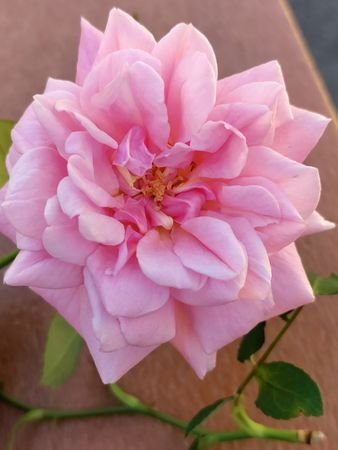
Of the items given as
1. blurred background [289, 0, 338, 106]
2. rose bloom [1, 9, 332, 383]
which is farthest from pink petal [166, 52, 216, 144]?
blurred background [289, 0, 338, 106]

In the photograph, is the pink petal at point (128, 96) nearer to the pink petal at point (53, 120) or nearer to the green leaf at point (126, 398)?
the pink petal at point (53, 120)

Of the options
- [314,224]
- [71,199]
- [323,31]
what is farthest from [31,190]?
[323,31]

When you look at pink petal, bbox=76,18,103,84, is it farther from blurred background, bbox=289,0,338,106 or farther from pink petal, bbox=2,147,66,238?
blurred background, bbox=289,0,338,106

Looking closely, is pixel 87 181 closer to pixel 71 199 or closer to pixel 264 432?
pixel 71 199

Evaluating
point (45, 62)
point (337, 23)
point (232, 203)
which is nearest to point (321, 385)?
point (232, 203)

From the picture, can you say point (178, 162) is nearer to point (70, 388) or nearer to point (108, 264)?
point (108, 264)

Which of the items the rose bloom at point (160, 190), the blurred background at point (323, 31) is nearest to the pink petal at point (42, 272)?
the rose bloom at point (160, 190)
